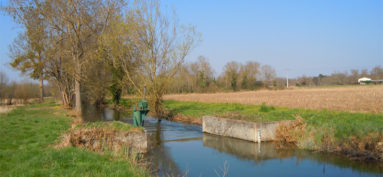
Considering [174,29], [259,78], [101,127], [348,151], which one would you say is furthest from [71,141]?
[259,78]

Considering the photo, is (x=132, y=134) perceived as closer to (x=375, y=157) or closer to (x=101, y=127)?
(x=101, y=127)

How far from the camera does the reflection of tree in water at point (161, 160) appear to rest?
30.7ft

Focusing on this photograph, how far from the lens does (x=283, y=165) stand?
1034cm

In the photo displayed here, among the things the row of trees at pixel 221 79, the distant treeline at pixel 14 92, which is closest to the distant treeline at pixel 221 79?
the row of trees at pixel 221 79

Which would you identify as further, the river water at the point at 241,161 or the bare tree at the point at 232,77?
the bare tree at the point at 232,77

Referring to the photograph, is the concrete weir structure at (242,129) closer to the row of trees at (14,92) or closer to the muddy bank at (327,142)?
the muddy bank at (327,142)

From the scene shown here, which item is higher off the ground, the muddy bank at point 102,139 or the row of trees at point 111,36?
the row of trees at point 111,36

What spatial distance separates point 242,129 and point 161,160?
5038 mm

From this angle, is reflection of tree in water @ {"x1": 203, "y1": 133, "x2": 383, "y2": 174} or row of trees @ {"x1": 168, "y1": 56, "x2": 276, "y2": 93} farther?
row of trees @ {"x1": 168, "y1": 56, "x2": 276, "y2": 93}

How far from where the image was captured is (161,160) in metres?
10.9

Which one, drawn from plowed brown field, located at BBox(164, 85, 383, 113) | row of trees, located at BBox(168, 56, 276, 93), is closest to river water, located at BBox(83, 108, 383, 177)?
plowed brown field, located at BBox(164, 85, 383, 113)

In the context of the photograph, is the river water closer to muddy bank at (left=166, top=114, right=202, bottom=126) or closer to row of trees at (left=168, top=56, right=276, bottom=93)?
muddy bank at (left=166, top=114, right=202, bottom=126)

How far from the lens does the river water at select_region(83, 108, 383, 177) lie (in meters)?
9.52

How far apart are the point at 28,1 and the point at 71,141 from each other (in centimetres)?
1369
